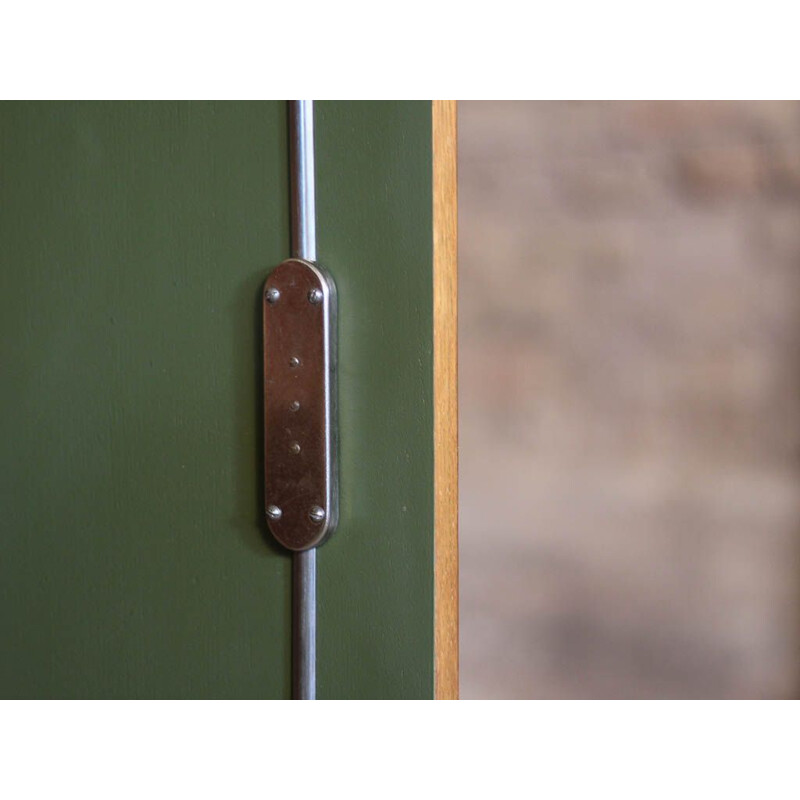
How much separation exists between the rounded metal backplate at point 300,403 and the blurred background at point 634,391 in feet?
2.36

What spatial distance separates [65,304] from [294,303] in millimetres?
131

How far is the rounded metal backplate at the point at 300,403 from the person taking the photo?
0.40 m

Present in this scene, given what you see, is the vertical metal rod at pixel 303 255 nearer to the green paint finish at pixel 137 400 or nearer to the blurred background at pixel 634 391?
the green paint finish at pixel 137 400

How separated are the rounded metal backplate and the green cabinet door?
0.01 metres

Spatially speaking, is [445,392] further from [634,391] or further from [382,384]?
[634,391]

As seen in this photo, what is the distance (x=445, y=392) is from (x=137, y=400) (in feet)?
0.53

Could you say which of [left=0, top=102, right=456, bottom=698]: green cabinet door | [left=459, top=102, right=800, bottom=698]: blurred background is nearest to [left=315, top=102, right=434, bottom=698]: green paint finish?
[left=0, top=102, right=456, bottom=698]: green cabinet door

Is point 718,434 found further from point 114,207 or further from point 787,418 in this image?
point 114,207

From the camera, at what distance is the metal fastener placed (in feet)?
1.32

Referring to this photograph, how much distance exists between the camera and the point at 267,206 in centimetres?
41

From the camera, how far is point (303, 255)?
0.40 m

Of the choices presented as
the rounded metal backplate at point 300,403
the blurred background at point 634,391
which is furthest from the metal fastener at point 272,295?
the blurred background at point 634,391

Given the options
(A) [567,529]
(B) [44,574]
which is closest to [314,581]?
(B) [44,574]

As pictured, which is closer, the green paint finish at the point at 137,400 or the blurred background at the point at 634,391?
the green paint finish at the point at 137,400
